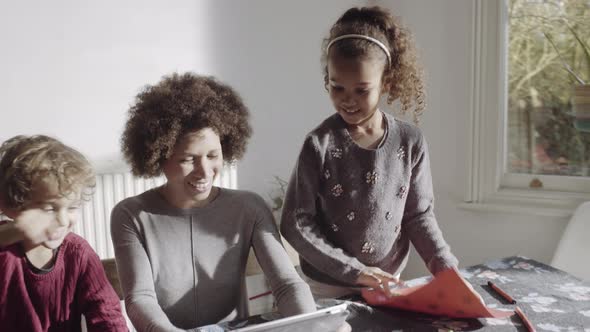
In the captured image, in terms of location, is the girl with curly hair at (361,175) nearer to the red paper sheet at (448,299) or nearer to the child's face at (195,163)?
the red paper sheet at (448,299)

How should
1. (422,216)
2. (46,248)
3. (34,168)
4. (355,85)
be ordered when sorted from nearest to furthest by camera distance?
(34,168) < (46,248) < (355,85) < (422,216)

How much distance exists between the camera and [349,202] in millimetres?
1219

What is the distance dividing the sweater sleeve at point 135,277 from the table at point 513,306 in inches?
7.0

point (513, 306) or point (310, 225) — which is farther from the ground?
point (310, 225)

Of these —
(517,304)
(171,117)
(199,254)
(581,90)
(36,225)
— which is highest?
(581,90)

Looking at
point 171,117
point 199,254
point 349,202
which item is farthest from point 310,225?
point 171,117

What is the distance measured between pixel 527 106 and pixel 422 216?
144 cm

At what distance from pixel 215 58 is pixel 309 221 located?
4.81 feet

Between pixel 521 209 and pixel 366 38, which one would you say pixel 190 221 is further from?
pixel 521 209

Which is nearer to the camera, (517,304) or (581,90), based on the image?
(517,304)

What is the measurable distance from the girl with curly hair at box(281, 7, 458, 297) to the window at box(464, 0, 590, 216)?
1.27 meters

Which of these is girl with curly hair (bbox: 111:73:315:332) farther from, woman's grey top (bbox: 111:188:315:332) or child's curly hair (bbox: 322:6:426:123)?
child's curly hair (bbox: 322:6:426:123)

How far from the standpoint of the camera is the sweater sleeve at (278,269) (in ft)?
3.57

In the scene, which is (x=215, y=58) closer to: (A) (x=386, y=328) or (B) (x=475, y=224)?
(B) (x=475, y=224)
